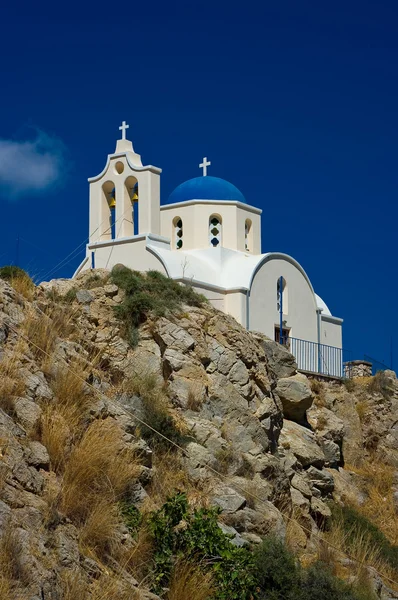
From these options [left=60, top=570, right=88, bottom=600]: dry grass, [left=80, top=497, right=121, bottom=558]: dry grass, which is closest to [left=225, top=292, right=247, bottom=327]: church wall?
[left=80, top=497, right=121, bottom=558]: dry grass

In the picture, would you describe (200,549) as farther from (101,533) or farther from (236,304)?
(236,304)

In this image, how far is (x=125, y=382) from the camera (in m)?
15.1

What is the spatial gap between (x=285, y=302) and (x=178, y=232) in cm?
406

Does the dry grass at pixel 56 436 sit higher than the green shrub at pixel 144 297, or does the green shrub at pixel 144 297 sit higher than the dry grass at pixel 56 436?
the green shrub at pixel 144 297

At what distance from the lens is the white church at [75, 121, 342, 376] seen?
2962 cm

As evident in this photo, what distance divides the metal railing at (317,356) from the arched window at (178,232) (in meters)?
4.64

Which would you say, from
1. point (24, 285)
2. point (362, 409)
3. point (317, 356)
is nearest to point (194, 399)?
point (24, 285)

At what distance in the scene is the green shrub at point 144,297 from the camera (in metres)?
16.6

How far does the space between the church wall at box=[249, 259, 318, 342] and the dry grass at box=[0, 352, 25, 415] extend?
1809cm

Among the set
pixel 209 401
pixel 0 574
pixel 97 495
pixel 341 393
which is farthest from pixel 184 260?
pixel 0 574

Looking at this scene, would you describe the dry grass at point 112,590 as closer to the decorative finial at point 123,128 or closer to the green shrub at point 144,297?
the green shrub at point 144,297

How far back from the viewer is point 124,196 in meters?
30.6

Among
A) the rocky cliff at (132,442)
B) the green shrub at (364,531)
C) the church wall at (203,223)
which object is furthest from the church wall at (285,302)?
the green shrub at (364,531)

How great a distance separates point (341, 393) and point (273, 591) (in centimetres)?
1441
